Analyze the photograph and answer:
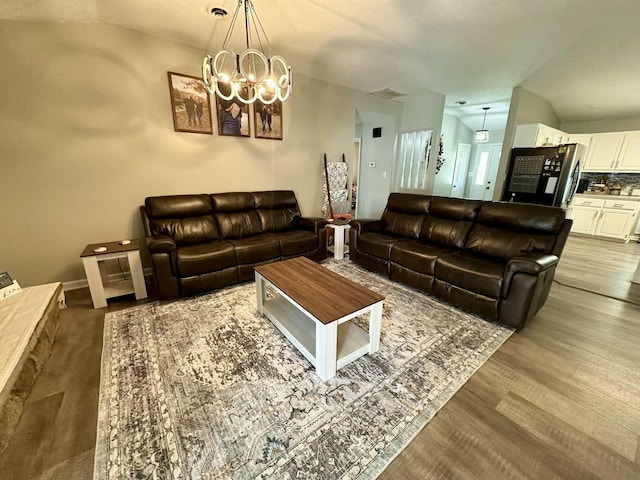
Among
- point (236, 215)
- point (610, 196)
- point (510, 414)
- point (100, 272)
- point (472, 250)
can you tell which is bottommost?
point (510, 414)

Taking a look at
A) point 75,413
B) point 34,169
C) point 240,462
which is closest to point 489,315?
point 240,462

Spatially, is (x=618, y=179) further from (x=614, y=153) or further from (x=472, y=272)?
(x=472, y=272)

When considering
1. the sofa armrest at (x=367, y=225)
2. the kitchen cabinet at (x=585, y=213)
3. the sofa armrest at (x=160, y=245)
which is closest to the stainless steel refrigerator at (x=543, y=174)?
the kitchen cabinet at (x=585, y=213)

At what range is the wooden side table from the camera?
2348mm

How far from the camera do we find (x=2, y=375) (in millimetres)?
1278

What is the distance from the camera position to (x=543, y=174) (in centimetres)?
414

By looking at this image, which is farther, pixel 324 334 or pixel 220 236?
pixel 220 236

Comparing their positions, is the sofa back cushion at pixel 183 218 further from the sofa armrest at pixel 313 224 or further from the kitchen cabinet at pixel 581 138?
the kitchen cabinet at pixel 581 138

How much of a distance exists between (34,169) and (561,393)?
15.0 ft

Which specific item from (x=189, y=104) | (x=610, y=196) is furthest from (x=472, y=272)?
(x=610, y=196)

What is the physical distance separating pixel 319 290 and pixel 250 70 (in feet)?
5.74

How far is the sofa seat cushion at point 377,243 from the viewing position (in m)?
3.04

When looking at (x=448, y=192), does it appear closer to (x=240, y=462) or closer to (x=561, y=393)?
(x=561, y=393)

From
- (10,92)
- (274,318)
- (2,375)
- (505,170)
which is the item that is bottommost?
(274,318)
